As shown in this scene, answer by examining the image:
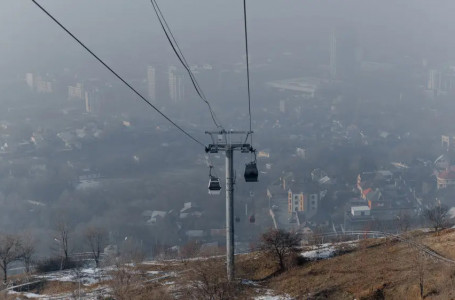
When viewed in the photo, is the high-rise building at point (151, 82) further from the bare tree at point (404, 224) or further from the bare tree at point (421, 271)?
the bare tree at point (421, 271)

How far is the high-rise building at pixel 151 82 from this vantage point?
42112mm

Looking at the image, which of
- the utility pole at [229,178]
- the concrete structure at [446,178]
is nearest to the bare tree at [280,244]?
the utility pole at [229,178]

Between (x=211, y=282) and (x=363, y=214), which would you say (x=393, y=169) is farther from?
(x=211, y=282)

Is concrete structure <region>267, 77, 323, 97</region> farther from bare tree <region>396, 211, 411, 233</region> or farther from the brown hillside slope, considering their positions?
the brown hillside slope

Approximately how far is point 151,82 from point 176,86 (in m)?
2.50

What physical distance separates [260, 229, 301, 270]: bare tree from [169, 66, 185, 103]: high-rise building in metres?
32.3

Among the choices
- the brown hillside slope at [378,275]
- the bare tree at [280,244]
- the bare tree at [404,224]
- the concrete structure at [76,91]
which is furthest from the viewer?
the concrete structure at [76,91]

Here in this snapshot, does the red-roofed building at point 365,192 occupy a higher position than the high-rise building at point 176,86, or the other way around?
the high-rise building at point 176,86

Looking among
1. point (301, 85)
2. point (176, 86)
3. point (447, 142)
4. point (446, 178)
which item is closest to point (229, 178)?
point (446, 178)

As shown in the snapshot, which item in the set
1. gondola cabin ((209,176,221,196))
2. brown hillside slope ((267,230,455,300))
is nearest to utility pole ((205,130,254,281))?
gondola cabin ((209,176,221,196))

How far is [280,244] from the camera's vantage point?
10867 mm

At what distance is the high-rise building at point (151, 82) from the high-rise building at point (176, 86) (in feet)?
4.46

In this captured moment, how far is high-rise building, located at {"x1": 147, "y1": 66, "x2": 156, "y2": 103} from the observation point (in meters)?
42.1

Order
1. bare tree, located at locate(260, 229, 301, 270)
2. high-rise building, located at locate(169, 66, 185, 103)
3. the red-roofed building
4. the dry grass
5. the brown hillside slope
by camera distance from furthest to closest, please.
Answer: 1. high-rise building, located at locate(169, 66, 185, 103)
2. the red-roofed building
3. bare tree, located at locate(260, 229, 301, 270)
4. the dry grass
5. the brown hillside slope
